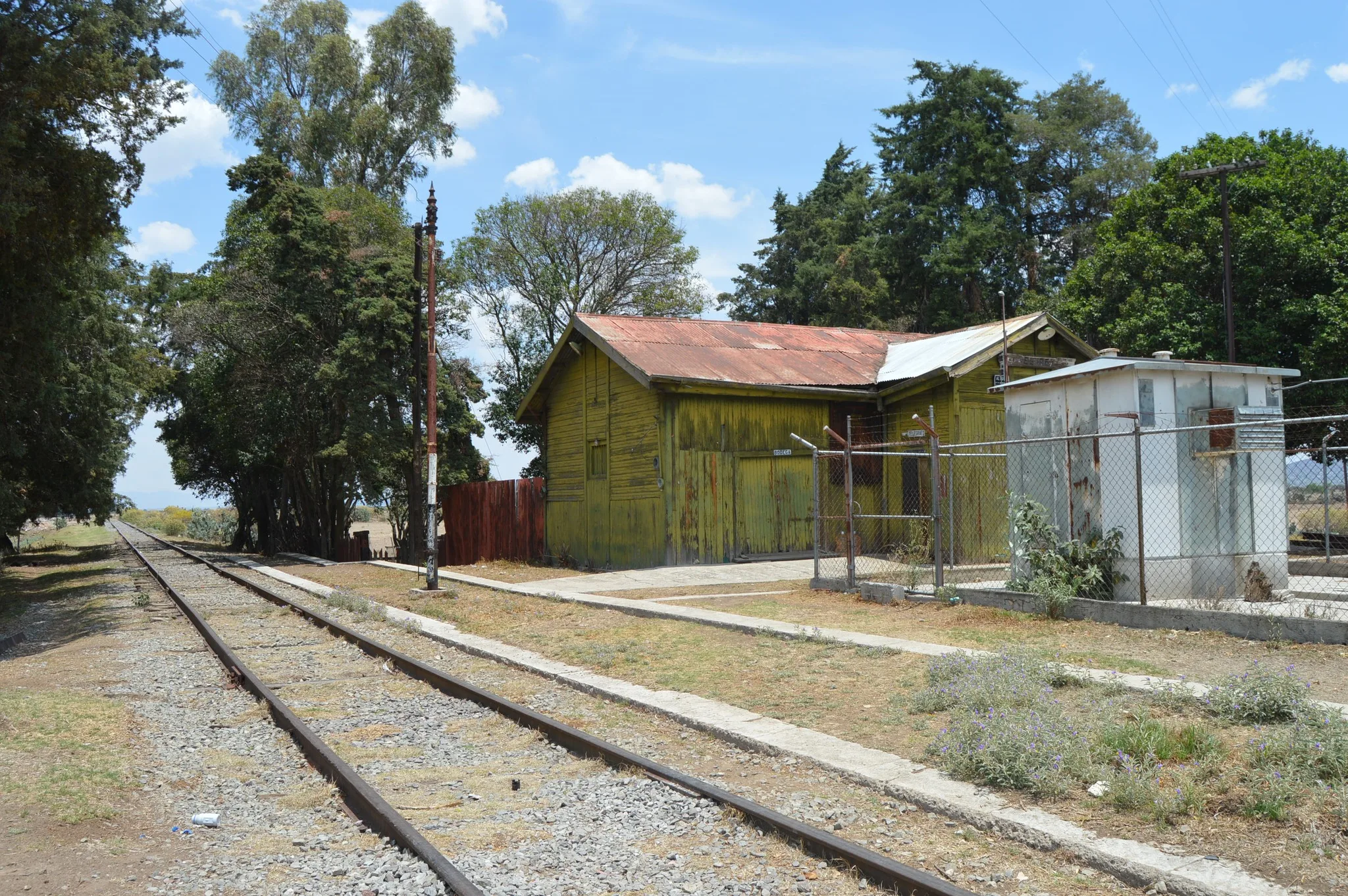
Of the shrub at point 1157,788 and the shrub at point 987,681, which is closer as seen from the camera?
the shrub at point 1157,788

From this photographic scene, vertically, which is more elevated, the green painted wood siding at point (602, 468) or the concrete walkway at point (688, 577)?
the green painted wood siding at point (602, 468)

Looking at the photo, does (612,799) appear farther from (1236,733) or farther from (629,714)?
(1236,733)

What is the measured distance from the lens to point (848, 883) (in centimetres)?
452

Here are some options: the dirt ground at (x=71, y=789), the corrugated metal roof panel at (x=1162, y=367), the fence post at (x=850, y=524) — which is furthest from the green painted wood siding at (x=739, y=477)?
the dirt ground at (x=71, y=789)

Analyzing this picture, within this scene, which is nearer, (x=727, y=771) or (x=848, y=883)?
(x=848, y=883)

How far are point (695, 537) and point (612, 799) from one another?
15.0 m

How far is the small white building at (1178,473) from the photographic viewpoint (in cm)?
1135

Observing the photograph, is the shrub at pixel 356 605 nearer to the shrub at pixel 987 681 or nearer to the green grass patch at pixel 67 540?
the shrub at pixel 987 681

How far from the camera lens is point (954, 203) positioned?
43781mm

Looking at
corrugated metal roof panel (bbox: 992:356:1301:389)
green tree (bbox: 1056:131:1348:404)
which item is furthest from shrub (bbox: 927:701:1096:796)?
green tree (bbox: 1056:131:1348:404)

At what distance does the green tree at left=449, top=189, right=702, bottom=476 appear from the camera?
43250mm

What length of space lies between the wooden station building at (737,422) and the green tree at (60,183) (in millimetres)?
9589

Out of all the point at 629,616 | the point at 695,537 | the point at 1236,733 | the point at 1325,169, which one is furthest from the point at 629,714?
the point at 1325,169

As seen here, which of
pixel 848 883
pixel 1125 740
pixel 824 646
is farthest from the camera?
pixel 824 646
